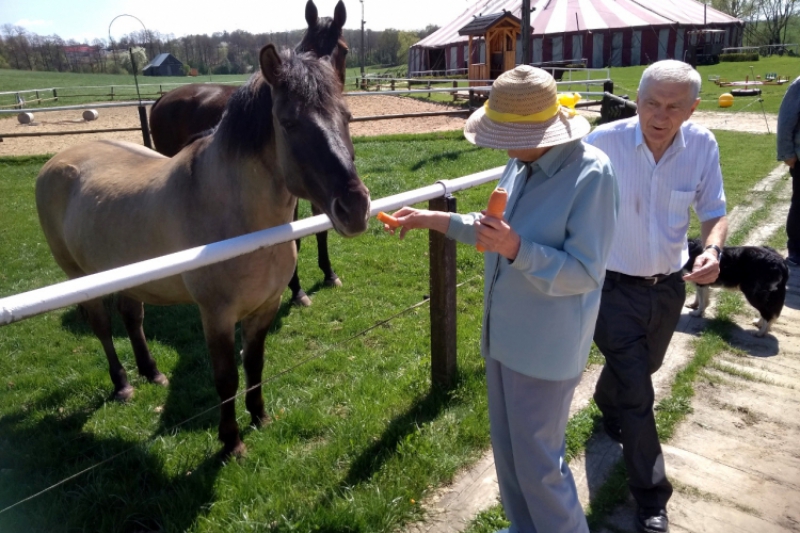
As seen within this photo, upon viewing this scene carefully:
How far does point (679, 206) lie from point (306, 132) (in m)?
1.71

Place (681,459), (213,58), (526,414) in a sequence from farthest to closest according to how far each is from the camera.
A: (213,58) → (681,459) → (526,414)

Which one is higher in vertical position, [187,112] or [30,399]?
[187,112]

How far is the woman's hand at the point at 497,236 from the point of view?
5.40 feet

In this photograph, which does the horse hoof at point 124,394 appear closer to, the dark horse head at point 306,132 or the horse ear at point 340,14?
the dark horse head at point 306,132

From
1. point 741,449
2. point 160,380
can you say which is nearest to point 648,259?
point 741,449

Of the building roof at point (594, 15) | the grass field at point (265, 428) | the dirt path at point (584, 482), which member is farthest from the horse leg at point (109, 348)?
the building roof at point (594, 15)

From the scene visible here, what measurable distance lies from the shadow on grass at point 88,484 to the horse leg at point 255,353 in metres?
0.40

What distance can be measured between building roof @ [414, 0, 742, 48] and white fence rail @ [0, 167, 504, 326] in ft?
134

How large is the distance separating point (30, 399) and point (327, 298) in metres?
→ 2.55

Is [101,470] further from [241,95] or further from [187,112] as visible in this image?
[187,112]

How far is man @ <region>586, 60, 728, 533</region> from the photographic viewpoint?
2.52m

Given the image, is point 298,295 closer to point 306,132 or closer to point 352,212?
point 306,132

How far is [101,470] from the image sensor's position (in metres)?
2.99

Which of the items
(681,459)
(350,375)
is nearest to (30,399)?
(350,375)
